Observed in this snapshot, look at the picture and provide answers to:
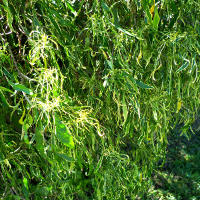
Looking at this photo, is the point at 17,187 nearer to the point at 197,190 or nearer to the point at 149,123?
the point at 149,123

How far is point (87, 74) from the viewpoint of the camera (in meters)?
1.07

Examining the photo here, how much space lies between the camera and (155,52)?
1.02 m

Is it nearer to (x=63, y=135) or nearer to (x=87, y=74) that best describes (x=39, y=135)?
(x=63, y=135)

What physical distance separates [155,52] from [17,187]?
0.66 m

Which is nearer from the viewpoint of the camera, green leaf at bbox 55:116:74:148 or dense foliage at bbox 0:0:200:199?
green leaf at bbox 55:116:74:148

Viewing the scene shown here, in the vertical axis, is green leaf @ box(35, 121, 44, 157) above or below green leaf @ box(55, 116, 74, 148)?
below

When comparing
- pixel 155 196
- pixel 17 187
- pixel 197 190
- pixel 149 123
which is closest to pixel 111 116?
pixel 149 123

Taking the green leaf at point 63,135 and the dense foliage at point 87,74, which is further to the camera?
the dense foliage at point 87,74

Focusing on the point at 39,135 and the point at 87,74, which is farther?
the point at 87,74

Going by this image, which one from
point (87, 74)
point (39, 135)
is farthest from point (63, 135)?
point (87, 74)

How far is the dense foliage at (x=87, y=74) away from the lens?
0.84m

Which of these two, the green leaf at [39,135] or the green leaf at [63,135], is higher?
the green leaf at [63,135]

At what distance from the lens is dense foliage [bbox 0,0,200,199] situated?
0.84m

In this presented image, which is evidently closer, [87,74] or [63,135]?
[63,135]
